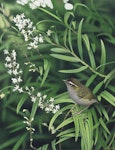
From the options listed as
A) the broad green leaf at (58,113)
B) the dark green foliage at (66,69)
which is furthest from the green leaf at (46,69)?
the broad green leaf at (58,113)

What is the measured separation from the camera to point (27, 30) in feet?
6.67

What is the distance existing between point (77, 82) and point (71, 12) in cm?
26

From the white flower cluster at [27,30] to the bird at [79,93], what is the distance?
0.18 metres

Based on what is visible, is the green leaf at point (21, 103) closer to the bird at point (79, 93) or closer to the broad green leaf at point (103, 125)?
the bird at point (79, 93)

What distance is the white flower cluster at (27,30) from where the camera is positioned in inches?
79.5

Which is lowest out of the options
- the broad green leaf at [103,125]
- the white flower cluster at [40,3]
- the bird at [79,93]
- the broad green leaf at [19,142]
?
the broad green leaf at [103,125]

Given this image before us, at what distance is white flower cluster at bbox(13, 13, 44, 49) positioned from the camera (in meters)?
2.02

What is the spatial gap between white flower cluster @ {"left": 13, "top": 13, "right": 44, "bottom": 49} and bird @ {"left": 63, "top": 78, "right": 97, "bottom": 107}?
0.18 m

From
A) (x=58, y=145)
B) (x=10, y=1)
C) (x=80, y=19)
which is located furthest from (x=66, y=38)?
(x=58, y=145)

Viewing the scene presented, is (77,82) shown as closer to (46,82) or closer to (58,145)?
(46,82)

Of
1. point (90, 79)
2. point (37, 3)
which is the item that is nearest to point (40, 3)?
point (37, 3)

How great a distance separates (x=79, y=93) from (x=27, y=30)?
302 mm

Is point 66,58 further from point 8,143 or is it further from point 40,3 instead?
point 8,143

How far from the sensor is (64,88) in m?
2.06
